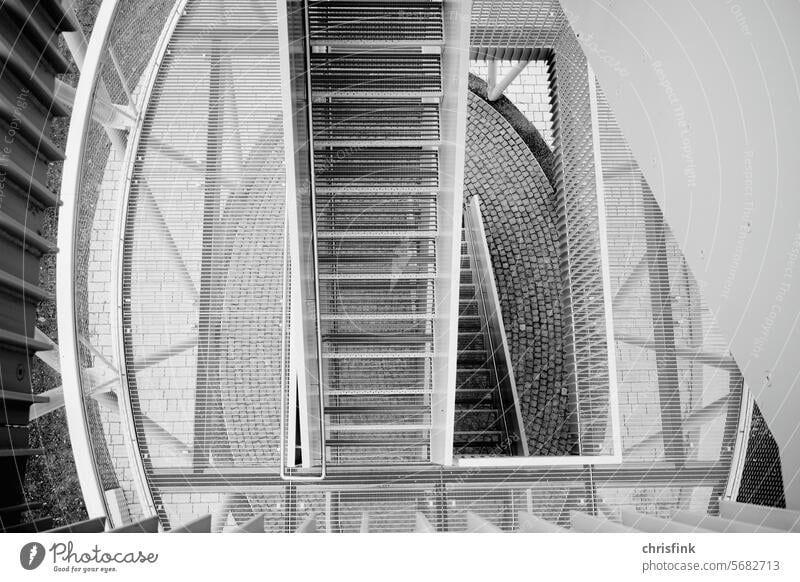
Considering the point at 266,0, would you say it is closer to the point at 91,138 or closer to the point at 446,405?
the point at 91,138

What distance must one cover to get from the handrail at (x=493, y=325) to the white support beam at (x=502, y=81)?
2.01 feet

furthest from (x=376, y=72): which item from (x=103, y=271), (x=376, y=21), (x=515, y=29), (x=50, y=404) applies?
(x=50, y=404)

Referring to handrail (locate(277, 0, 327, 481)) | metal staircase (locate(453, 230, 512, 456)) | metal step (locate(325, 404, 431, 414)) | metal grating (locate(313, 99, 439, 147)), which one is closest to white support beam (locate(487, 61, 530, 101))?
metal staircase (locate(453, 230, 512, 456))

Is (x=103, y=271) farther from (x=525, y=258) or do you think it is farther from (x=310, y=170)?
(x=525, y=258)

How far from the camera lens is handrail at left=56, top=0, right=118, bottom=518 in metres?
2.47

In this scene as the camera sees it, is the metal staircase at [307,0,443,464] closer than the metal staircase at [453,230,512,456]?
Yes

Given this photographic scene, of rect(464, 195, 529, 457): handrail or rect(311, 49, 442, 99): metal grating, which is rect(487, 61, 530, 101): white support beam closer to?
rect(464, 195, 529, 457): handrail

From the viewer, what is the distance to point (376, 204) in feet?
8.71

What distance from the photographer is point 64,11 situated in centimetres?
180

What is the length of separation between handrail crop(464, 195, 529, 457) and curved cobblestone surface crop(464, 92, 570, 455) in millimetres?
92

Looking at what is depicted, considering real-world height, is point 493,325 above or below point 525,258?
below
